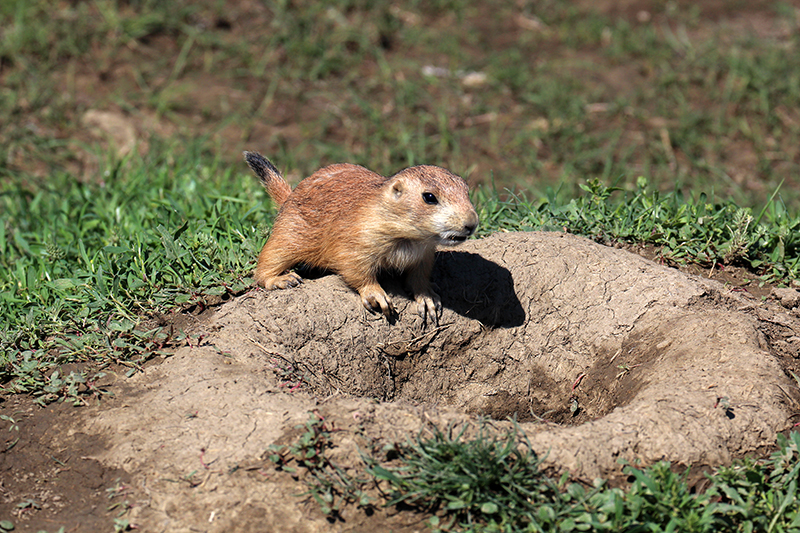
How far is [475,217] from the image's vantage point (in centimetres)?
389

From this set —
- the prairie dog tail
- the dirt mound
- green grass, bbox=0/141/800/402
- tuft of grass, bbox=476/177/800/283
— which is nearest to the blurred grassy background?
green grass, bbox=0/141/800/402

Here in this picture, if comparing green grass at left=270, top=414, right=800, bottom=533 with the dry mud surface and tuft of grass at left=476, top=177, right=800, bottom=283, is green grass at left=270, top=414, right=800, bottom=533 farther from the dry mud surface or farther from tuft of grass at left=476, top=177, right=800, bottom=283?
tuft of grass at left=476, top=177, right=800, bottom=283

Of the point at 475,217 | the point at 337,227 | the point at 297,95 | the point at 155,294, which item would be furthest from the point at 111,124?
the point at 475,217

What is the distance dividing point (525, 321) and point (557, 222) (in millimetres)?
998

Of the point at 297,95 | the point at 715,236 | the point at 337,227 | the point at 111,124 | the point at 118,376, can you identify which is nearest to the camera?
the point at 118,376

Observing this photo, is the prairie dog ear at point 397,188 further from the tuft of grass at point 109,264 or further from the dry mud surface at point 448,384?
the tuft of grass at point 109,264

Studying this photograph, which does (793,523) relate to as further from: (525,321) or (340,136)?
(340,136)

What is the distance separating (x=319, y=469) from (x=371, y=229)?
1438 mm

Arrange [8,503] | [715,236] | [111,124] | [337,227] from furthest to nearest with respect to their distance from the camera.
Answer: [111,124], [715,236], [337,227], [8,503]

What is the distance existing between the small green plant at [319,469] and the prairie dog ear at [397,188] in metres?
1.37

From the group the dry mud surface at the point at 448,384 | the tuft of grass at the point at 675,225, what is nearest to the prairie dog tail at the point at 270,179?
the dry mud surface at the point at 448,384

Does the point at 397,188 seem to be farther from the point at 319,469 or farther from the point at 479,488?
the point at 479,488

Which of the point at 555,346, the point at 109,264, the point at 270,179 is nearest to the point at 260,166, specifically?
the point at 270,179

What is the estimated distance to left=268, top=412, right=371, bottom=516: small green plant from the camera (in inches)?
121
